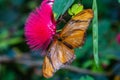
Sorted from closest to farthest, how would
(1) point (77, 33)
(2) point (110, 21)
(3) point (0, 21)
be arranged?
(1) point (77, 33)
(2) point (110, 21)
(3) point (0, 21)

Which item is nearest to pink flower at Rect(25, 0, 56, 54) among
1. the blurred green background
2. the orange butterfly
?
the orange butterfly

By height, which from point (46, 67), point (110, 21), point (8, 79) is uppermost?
point (46, 67)

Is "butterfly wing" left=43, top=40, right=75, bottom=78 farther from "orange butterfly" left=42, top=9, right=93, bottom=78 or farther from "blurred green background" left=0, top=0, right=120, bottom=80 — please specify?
"blurred green background" left=0, top=0, right=120, bottom=80

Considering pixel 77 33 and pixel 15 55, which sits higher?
pixel 77 33

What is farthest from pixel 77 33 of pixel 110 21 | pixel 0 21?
pixel 0 21

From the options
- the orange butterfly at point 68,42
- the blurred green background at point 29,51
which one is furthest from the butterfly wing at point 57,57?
the blurred green background at point 29,51

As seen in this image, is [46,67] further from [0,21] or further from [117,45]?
[0,21]

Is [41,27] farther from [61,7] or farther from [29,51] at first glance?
[29,51]

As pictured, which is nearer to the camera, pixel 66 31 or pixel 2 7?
pixel 66 31

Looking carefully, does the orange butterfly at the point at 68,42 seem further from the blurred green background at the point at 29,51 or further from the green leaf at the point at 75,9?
the blurred green background at the point at 29,51
